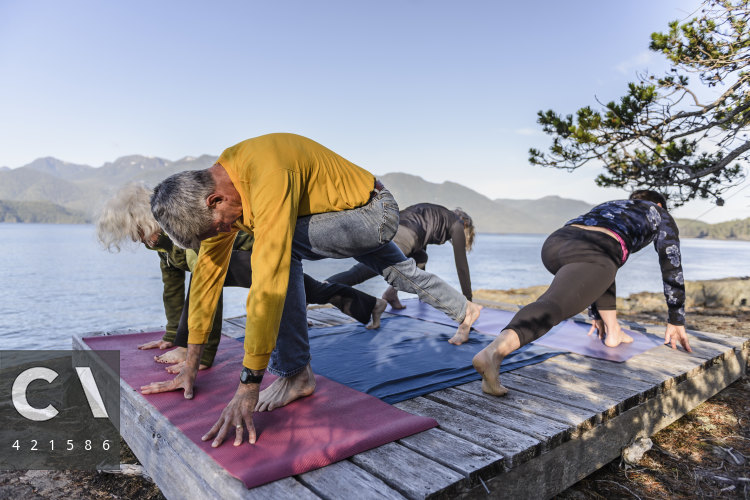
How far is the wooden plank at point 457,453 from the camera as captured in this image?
148cm

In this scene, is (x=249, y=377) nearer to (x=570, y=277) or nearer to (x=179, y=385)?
(x=179, y=385)

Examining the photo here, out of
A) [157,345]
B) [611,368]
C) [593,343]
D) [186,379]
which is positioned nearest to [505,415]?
[611,368]

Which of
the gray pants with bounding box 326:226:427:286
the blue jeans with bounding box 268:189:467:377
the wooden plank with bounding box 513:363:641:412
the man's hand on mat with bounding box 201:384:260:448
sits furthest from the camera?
the gray pants with bounding box 326:226:427:286

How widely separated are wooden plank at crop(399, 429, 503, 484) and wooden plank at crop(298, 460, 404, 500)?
26 centimetres

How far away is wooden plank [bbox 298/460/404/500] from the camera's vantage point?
52.1 inches

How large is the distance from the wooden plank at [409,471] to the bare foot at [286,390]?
1.85 ft

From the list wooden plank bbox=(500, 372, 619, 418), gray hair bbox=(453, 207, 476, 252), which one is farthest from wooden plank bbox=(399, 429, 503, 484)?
gray hair bbox=(453, 207, 476, 252)

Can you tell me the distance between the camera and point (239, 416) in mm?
1588

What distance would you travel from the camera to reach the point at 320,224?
6.77ft

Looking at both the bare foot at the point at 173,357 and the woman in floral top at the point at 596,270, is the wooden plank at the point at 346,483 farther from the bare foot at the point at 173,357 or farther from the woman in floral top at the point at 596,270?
the bare foot at the point at 173,357

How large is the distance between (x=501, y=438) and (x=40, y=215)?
557ft

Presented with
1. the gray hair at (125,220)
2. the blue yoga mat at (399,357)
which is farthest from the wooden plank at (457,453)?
the gray hair at (125,220)

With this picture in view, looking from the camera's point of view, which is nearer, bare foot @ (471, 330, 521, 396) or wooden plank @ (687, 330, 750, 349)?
bare foot @ (471, 330, 521, 396)

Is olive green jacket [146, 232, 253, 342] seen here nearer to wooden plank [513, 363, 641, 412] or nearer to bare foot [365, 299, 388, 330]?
bare foot [365, 299, 388, 330]
